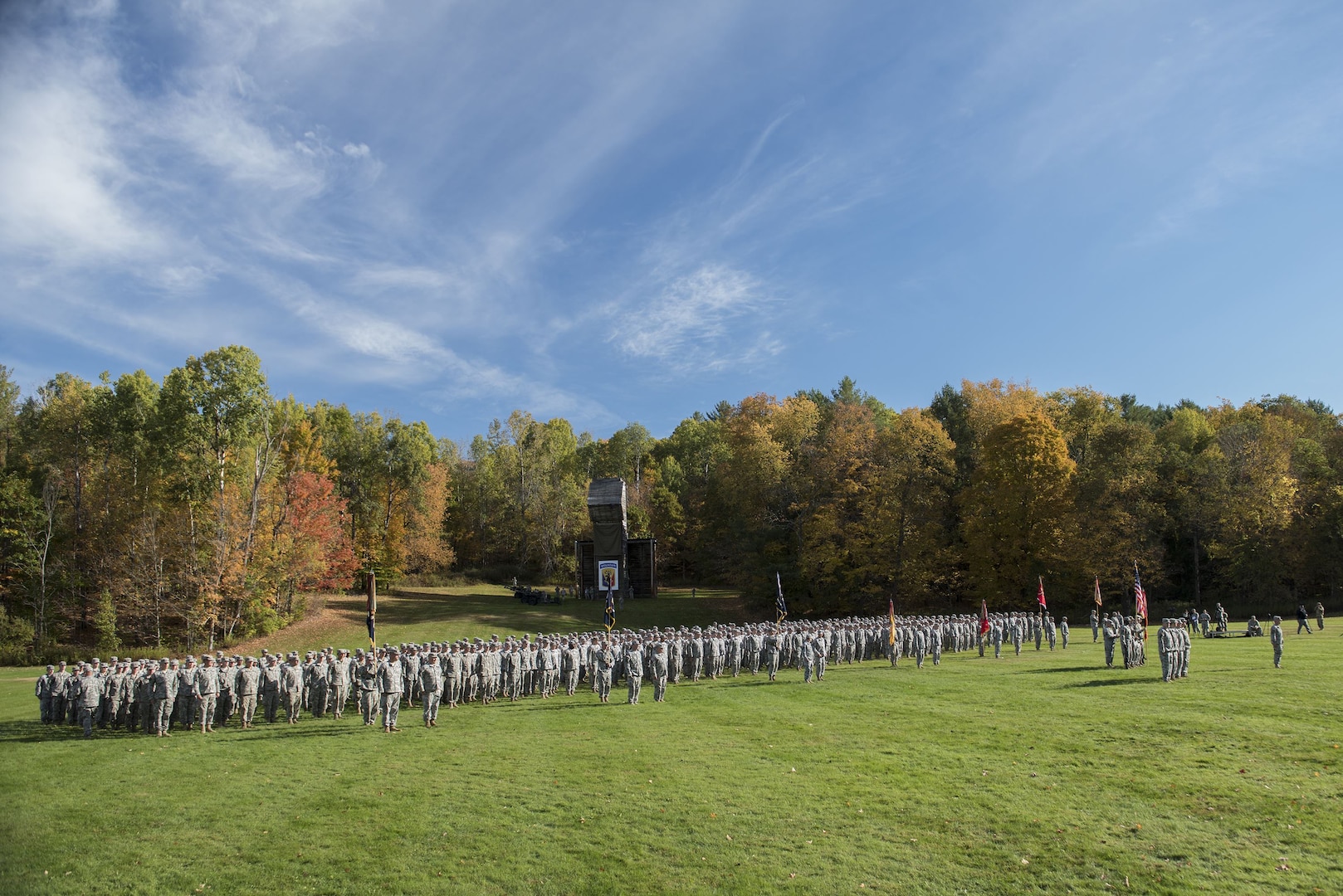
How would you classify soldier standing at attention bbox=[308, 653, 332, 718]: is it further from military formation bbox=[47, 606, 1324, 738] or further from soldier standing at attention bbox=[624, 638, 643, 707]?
soldier standing at attention bbox=[624, 638, 643, 707]

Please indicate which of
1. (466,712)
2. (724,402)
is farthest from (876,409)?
(466,712)

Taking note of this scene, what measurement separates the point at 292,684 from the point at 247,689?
3.16 feet

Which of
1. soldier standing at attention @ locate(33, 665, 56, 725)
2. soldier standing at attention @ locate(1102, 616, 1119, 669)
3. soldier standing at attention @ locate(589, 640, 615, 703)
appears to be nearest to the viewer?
soldier standing at attention @ locate(33, 665, 56, 725)

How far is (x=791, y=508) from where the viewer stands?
161 feet

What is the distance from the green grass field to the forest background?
24.9 metres

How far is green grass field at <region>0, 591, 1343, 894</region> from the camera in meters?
8.61

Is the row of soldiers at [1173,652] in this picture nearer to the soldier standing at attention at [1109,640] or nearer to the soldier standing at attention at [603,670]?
the soldier standing at attention at [1109,640]

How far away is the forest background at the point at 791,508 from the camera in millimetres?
40500

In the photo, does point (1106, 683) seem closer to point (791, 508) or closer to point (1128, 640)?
point (1128, 640)

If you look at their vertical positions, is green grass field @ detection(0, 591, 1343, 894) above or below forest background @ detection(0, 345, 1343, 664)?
below

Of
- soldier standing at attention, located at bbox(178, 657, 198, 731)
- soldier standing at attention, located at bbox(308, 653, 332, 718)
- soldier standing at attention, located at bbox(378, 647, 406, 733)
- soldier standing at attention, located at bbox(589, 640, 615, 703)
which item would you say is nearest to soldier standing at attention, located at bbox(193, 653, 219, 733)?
soldier standing at attention, located at bbox(178, 657, 198, 731)

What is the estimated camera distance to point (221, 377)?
40688 mm

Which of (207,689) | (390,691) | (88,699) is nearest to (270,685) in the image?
(207,689)

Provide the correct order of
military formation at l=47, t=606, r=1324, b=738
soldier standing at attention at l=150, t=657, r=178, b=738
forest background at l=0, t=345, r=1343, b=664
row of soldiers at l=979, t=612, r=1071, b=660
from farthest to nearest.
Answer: forest background at l=0, t=345, r=1343, b=664, row of soldiers at l=979, t=612, r=1071, b=660, military formation at l=47, t=606, r=1324, b=738, soldier standing at attention at l=150, t=657, r=178, b=738
